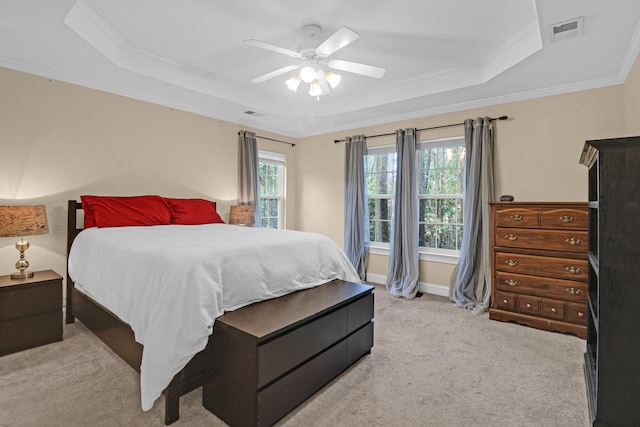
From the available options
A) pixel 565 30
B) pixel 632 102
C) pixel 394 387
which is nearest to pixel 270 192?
pixel 394 387

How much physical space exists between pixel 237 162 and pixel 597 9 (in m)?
3.92

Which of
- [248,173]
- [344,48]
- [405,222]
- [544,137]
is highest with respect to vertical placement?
[344,48]

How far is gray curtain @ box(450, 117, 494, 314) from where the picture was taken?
11.7 ft

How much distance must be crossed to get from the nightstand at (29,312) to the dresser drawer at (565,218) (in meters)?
4.16

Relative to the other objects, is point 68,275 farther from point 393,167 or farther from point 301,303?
point 393,167

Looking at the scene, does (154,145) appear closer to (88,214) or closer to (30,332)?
(88,214)

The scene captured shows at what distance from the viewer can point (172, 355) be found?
5.11 ft

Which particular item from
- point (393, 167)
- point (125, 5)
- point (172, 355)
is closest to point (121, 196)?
point (125, 5)

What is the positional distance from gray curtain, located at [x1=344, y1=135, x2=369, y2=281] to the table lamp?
3.39 m

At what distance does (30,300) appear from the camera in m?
2.46

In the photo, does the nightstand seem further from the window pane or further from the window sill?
the window sill

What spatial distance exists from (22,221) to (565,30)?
423cm

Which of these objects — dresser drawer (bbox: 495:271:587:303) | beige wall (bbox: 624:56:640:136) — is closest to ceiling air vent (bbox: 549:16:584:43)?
beige wall (bbox: 624:56:640:136)

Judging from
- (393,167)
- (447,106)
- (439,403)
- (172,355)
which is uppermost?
(447,106)
